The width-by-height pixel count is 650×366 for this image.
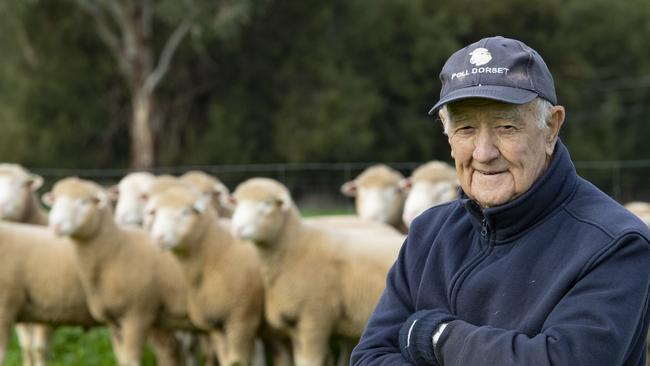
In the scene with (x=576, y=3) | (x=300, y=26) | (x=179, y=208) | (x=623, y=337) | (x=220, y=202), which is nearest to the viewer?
(x=623, y=337)

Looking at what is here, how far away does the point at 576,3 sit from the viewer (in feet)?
116

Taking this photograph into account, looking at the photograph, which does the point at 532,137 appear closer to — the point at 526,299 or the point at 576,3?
the point at 526,299

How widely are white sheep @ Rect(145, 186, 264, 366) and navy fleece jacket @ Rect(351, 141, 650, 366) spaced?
547 cm

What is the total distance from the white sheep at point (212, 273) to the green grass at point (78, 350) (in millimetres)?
1534

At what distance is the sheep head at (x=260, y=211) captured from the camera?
784 centimetres

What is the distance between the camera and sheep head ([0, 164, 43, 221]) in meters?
10.1

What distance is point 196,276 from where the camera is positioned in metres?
8.19

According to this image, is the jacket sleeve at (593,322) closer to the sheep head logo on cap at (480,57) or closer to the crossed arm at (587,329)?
the crossed arm at (587,329)

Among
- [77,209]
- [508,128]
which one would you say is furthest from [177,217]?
[508,128]

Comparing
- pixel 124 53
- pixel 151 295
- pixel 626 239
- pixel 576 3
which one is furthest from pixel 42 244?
pixel 576 3

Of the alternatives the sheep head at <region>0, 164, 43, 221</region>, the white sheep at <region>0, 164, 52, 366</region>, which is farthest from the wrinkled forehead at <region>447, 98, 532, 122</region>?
the sheep head at <region>0, 164, 43, 221</region>

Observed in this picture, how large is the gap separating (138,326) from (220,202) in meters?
2.76

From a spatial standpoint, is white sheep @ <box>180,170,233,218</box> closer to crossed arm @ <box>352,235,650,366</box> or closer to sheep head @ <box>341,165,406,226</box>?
sheep head @ <box>341,165,406,226</box>

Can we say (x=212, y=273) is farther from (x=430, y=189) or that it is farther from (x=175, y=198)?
(x=430, y=189)
